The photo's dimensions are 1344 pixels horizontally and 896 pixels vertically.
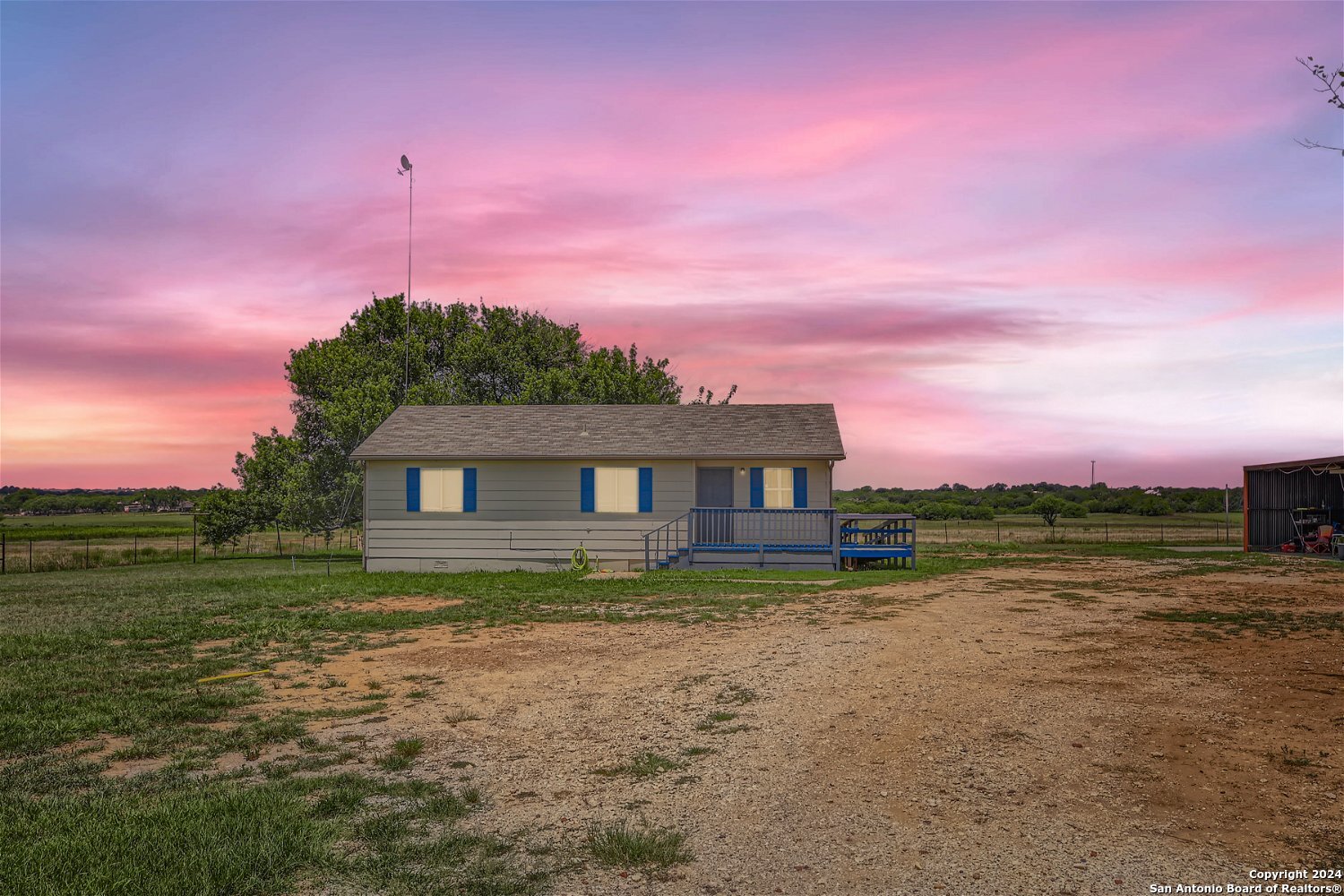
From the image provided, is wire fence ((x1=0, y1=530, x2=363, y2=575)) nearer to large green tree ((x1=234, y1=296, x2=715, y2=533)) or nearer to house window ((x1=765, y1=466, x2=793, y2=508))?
large green tree ((x1=234, y1=296, x2=715, y2=533))

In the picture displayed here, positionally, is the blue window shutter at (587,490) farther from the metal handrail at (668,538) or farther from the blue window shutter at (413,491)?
the blue window shutter at (413,491)

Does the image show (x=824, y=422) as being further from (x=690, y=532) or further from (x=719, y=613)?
(x=719, y=613)

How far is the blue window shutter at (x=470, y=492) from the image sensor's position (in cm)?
2262

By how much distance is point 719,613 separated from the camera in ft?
44.5

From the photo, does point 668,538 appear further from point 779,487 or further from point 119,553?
point 119,553

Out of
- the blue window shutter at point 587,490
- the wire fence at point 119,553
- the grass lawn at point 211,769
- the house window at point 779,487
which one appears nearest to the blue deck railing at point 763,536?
the house window at point 779,487

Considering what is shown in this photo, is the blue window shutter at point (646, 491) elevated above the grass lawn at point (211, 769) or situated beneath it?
elevated above

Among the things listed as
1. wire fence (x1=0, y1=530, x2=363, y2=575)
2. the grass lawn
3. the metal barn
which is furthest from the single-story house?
the metal barn

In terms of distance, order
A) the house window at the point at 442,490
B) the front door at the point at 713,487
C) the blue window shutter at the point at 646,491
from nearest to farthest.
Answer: the blue window shutter at the point at 646,491
the front door at the point at 713,487
the house window at the point at 442,490

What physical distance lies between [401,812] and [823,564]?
16.6m

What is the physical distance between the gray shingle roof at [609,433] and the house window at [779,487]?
25.2 inches

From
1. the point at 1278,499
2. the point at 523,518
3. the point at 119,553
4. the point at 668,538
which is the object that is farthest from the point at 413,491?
the point at 1278,499

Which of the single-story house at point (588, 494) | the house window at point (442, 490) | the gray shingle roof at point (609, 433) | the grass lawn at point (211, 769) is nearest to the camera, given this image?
the grass lawn at point (211, 769)

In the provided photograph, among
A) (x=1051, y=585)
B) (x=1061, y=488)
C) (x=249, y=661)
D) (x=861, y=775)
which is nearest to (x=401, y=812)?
(x=861, y=775)
